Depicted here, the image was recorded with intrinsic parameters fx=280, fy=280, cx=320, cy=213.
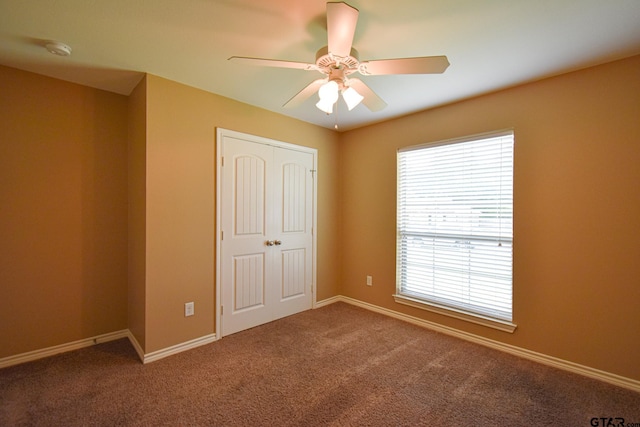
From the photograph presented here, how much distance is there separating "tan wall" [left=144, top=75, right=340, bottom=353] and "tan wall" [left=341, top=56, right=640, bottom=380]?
2.56 m

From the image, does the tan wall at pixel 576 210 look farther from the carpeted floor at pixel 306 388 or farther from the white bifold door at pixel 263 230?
the white bifold door at pixel 263 230

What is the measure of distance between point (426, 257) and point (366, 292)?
101 cm

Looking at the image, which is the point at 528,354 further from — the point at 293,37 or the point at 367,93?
the point at 293,37

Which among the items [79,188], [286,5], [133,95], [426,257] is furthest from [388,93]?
[79,188]

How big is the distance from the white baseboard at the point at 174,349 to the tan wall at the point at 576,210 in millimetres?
2555

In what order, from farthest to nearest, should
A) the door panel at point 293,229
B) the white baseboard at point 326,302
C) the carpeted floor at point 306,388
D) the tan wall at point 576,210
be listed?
the white baseboard at point 326,302
the door panel at point 293,229
the tan wall at point 576,210
the carpeted floor at point 306,388

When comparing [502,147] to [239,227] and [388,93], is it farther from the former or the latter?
[239,227]

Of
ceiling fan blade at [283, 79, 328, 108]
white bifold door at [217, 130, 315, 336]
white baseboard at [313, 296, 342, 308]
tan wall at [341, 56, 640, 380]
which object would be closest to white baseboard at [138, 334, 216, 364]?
white bifold door at [217, 130, 315, 336]

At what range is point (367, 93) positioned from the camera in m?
2.02

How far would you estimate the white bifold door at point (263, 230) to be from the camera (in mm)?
2906

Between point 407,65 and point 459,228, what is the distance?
1883mm

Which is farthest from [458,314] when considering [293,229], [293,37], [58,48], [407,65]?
[58,48]

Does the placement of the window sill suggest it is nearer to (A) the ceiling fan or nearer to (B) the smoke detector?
(A) the ceiling fan

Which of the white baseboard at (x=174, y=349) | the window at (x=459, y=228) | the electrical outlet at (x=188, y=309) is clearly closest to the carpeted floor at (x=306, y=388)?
the white baseboard at (x=174, y=349)
